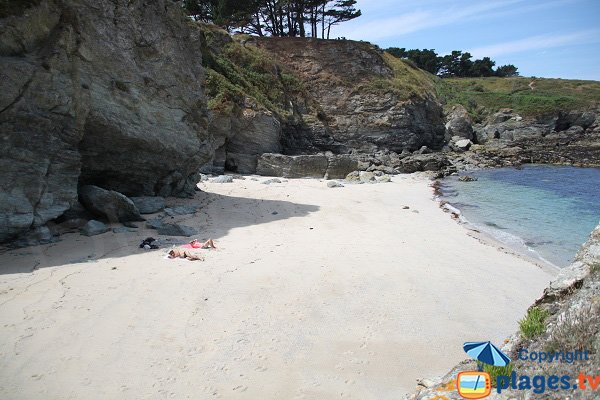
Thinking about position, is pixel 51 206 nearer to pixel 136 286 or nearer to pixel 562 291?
pixel 136 286

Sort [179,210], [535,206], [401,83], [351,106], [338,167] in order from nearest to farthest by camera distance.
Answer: [179,210], [535,206], [338,167], [351,106], [401,83]

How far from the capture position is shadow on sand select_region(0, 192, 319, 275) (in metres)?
8.05

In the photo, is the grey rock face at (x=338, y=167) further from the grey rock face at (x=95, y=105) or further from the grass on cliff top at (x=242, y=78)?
the grey rock face at (x=95, y=105)

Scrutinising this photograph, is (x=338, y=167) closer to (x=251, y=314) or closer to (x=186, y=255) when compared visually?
(x=186, y=255)

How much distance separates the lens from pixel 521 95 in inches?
2783

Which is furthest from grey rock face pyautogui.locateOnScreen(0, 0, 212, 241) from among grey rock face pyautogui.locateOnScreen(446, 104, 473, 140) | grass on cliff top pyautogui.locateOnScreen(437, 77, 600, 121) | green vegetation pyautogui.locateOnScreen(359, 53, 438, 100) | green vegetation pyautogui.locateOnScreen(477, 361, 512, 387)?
grass on cliff top pyautogui.locateOnScreen(437, 77, 600, 121)

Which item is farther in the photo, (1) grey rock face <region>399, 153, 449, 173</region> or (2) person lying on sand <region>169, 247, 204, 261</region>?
(1) grey rock face <region>399, 153, 449, 173</region>

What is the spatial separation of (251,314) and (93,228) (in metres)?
6.18

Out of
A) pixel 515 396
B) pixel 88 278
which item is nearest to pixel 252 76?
pixel 88 278

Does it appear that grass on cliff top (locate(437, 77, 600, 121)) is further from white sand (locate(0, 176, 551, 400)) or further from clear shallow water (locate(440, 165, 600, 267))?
white sand (locate(0, 176, 551, 400))

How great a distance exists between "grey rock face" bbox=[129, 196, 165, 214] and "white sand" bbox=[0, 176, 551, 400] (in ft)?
8.68

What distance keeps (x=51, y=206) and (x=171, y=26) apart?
27.8 ft

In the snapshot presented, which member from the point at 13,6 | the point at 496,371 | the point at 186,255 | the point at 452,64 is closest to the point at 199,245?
the point at 186,255

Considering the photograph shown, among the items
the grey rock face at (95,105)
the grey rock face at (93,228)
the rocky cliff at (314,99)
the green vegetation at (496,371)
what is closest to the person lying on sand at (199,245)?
the grey rock face at (93,228)
